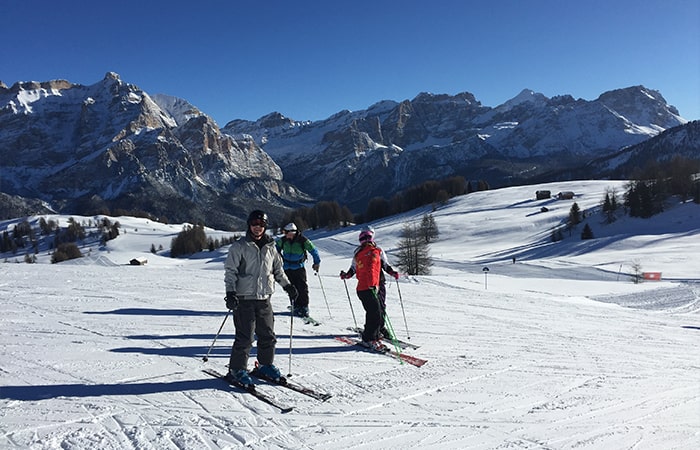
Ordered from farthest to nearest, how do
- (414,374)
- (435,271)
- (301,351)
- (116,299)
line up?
(435,271), (116,299), (301,351), (414,374)

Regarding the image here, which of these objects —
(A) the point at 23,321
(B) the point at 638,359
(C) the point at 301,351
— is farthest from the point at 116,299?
(B) the point at 638,359

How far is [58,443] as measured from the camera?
4.12 m

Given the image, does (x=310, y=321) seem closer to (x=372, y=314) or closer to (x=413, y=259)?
(x=372, y=314)

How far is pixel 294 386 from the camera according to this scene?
19.0 feet

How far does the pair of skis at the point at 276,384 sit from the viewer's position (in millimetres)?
5191

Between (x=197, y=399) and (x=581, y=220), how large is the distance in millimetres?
73907

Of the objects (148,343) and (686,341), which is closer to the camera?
(148,343)

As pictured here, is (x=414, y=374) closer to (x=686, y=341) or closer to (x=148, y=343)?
(x=148, y=343)

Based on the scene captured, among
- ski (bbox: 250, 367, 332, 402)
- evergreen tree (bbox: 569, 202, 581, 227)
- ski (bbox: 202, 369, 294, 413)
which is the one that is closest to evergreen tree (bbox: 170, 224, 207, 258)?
evergreen tree (bbox: 569, 202, 581, 227)

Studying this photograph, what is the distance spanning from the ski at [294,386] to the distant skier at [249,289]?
69 mm

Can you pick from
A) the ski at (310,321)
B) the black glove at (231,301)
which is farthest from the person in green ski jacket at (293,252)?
the black glove at (231,301)

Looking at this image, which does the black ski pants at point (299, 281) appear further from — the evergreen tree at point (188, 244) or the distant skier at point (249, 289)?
the evergreen tree at point (188, 244)

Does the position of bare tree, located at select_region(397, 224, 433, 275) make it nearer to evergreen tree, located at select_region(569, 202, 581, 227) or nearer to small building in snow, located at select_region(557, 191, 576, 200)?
evergreen tree, located at select_region(569, 202, 581, 227)

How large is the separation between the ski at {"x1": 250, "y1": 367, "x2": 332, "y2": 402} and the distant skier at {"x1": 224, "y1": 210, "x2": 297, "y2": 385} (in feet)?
0.23
